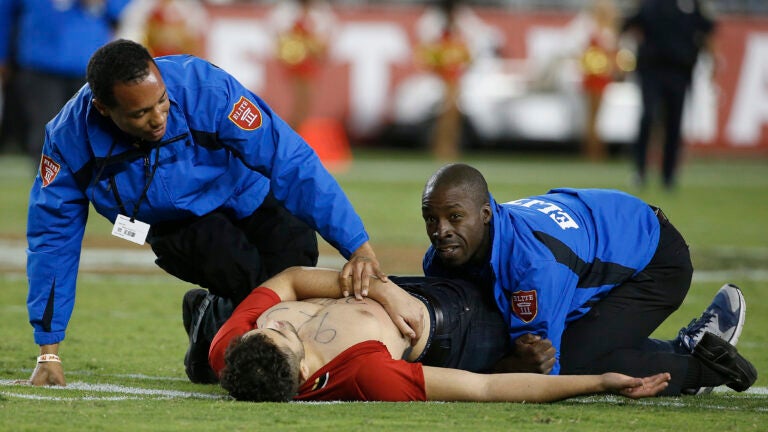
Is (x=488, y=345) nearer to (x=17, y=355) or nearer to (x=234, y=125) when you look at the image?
(x=234, y=125)

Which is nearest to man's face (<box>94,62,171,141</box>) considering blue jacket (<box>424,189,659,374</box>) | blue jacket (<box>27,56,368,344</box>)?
blue jacket (<box>27,56,368,344</box>)

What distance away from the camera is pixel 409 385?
469cm

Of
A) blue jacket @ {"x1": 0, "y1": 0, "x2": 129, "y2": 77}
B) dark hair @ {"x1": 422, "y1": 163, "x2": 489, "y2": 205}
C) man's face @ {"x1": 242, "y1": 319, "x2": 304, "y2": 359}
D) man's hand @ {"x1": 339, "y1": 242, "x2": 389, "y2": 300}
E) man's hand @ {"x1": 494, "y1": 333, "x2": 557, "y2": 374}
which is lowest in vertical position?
man's hand @ {"x1": 494, "y1": 333, "x2": 557, "y2": 374}

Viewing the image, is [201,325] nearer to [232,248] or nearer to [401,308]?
[232,248]

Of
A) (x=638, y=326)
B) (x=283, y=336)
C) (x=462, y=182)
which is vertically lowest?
(x=638, y=326)

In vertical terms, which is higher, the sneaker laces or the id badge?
the id badge

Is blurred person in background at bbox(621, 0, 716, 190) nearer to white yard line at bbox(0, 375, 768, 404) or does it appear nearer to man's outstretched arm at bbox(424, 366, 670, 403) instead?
white yard line at bbox(0, 375, 768, 404)

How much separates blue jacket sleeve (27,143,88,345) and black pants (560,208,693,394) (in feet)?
6.47

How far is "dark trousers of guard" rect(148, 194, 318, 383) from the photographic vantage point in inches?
218

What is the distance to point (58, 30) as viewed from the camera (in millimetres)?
10875

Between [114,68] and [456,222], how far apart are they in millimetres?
1403

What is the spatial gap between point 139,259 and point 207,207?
4.21 m

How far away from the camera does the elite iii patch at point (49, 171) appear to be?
5.00 metres

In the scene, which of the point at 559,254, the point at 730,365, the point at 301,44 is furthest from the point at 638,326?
the point at 301,44
